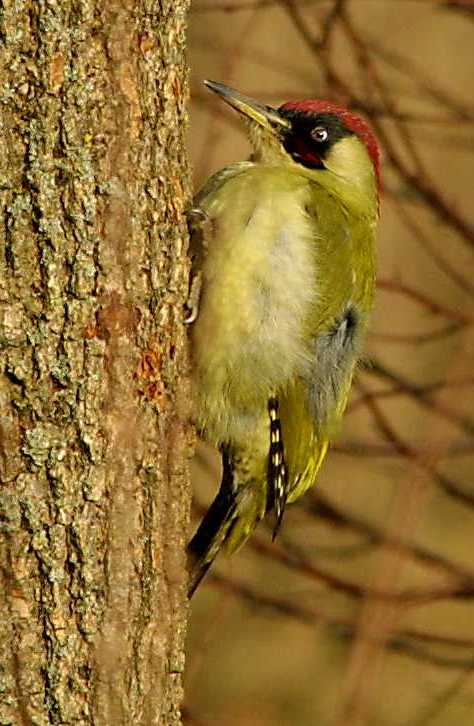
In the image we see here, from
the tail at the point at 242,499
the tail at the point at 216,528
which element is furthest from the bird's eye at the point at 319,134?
the tail at the point at 216,528

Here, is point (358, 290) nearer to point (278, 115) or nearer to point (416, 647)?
point (278, 115)

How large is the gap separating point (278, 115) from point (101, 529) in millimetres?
1498

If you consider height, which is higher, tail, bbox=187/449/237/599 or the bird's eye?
the bird's eye

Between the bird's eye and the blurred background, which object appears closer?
the bird's eye

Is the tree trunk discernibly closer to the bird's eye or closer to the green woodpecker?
the green woodpecker

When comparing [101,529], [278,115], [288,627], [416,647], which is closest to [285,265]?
[278,115]

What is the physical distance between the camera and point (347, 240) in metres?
3.58

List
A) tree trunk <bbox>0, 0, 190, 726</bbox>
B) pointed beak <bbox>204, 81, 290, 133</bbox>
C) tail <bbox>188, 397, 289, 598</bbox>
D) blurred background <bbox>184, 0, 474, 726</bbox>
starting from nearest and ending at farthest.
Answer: tree trunk <bbox>0, 0, 190, 726</bbox> → tail <bbox>188, 397, 289, 598</bbox> → pointed beak <bbox>204, 81, 290, 133</bbox> → blurred background <bbox>184, 0, 474, 726</bbox>

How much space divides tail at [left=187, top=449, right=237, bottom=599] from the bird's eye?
2.88 feet

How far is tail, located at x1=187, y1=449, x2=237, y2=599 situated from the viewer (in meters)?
3.61

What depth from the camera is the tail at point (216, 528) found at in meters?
3.61

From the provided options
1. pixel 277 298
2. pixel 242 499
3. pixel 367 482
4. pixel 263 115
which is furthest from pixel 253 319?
pixel 367 482

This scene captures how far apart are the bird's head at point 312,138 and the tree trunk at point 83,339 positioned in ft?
3.07

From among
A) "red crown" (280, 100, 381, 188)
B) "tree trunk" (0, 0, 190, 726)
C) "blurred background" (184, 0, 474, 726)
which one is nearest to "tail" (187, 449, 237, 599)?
"tree trunk" (0, 0, 190, 726)
